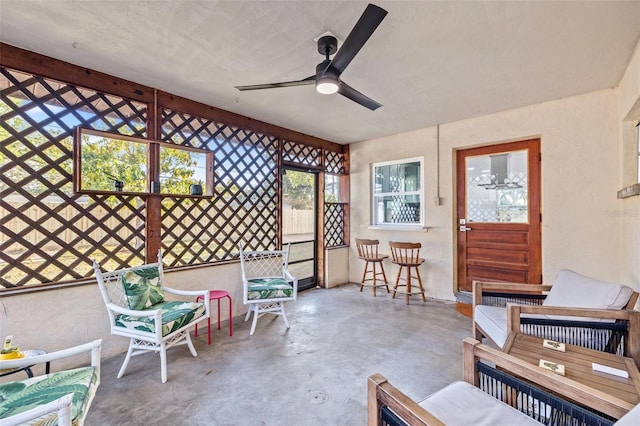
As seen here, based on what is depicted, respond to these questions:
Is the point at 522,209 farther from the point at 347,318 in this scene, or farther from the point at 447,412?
the point at 447,412

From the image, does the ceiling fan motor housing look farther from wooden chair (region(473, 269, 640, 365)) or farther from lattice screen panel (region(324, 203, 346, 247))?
lattice screen panel (region(324, 203, 346, 247))

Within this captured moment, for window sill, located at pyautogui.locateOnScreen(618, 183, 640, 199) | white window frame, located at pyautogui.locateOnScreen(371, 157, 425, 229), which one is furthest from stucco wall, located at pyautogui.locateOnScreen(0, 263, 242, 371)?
window sill, located at pyautogui.locateOnScreen(618, 183, 640, 199)

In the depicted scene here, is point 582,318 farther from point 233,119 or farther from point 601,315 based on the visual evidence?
point 233,119

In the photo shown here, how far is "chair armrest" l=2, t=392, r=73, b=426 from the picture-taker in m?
0.93

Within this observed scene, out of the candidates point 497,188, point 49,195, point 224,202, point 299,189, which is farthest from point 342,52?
point 497,188

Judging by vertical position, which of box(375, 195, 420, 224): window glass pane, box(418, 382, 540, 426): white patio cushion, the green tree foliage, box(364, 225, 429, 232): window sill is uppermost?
the green tree foliage

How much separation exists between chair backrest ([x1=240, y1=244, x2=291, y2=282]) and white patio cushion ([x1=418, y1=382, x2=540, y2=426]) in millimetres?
2306

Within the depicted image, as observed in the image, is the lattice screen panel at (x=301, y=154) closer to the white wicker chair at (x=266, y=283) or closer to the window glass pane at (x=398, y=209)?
the window glass pane at (x=398, y=209)

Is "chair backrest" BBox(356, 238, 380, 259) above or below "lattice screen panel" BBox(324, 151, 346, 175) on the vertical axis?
below

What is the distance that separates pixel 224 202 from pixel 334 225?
2.02 m

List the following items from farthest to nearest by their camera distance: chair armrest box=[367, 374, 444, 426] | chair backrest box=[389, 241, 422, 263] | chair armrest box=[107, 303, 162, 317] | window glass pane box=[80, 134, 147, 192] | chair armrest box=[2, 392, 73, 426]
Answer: chair backrest box=[389, 241, 422, 263] < window glass pane box=[80, 134, 147, 192] < chair armrest box=[107, 303, 162, 317] < chair armrest box=[2, 392, 73, 426] < chair armrest box=[367, 374, 444, 426]

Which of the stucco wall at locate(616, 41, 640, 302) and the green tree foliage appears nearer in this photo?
the stucco wall at locate(616, 41, 640, 302)

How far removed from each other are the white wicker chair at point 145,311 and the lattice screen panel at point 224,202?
42cm

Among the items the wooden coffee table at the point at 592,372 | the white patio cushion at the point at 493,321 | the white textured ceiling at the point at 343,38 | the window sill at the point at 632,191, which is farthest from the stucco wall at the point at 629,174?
the wooden coffee table at the point at 592,372
